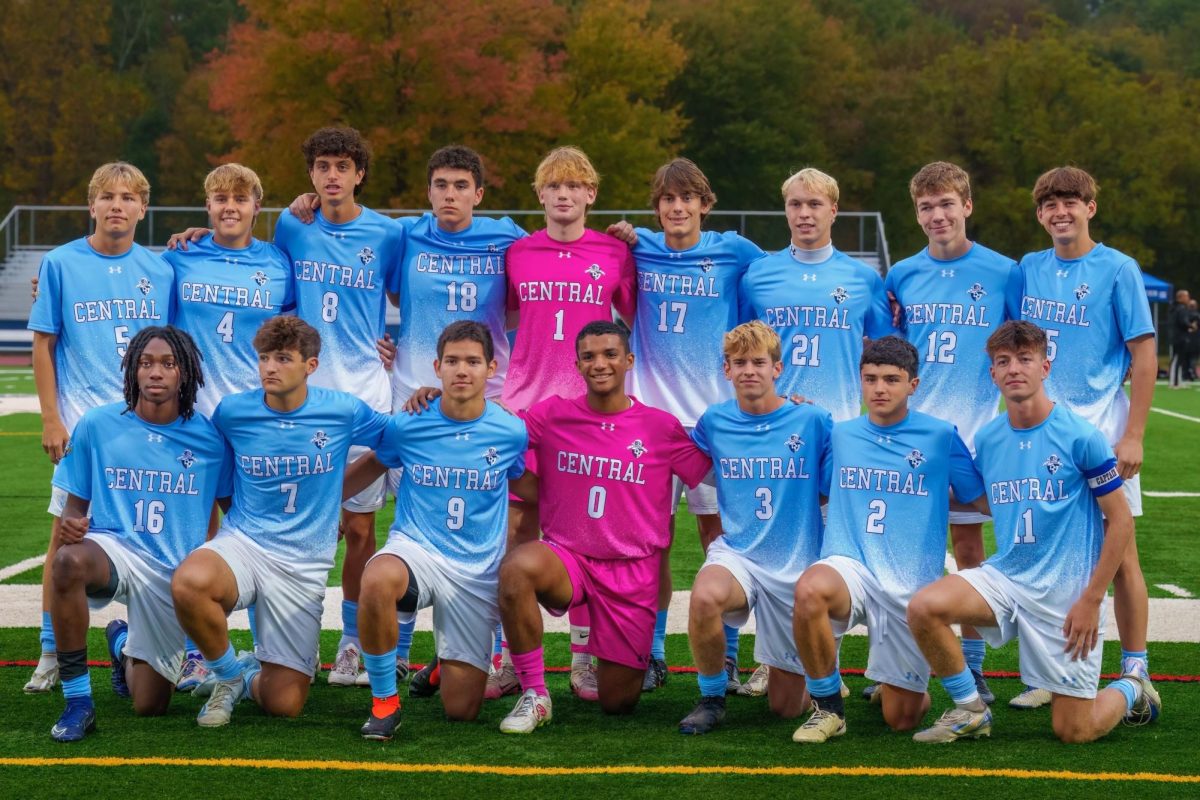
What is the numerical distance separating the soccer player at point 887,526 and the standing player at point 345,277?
1.94 m

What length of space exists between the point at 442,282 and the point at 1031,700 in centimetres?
284

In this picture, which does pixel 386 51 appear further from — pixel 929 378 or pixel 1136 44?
pixel 1136 44

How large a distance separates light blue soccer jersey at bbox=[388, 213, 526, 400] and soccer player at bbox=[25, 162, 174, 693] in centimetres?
98

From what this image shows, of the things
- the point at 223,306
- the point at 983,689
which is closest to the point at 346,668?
the point at 223,306

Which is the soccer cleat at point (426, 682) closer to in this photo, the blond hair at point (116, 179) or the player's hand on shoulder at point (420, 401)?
the player's hand on shoulder at point (420, 401)

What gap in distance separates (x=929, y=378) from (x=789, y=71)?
38005 millimetres

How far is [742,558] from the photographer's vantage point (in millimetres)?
5223

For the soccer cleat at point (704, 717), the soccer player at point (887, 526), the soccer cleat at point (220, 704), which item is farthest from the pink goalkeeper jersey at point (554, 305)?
the soccer cleat at point (220, 704)

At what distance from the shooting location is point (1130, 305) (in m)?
5.43

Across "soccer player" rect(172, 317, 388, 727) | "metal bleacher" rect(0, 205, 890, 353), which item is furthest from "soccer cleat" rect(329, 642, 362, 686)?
"metal bleacher" rect(0, 205, 890, 353)

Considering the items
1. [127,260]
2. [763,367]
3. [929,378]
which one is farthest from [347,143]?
[929,378]

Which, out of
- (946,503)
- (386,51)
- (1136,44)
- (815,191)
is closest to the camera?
(946,503)

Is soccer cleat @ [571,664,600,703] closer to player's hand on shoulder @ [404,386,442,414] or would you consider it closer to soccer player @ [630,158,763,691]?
soccer player @ [630,158,763,691]

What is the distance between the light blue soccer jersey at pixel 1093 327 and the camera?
5.45m
